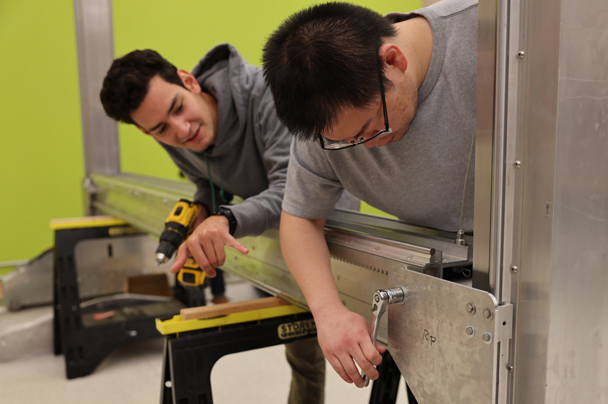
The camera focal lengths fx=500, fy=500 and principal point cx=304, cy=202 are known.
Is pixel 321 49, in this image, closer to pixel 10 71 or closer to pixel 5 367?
pixel 5 367

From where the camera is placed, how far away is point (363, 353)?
0.75 meters

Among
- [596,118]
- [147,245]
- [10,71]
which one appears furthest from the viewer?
[10,71]

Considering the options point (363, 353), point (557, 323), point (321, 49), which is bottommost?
point (363, 353)

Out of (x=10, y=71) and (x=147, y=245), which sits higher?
(x=10, y=71)

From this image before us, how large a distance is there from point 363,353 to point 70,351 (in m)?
2.13

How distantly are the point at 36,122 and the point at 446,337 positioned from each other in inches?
148

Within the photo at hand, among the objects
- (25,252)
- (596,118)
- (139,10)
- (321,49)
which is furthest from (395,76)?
(25,252)

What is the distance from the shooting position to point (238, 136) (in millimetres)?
1589

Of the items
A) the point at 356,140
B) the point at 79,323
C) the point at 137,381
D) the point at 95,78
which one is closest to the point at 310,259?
the point at 356,140

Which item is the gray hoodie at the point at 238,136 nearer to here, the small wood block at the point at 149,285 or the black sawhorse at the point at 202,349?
the black sawhorse at the point at 202,349

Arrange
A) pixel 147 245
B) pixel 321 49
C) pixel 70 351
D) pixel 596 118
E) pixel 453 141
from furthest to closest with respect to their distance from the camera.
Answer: pixel 147 245
pixel 70 351
pixel 453 141
pixel 321 49
pixel 596 118

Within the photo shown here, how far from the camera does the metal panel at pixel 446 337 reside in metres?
0.58

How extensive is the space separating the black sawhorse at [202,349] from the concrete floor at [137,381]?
104 centimetres

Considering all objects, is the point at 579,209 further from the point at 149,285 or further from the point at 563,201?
the point at 149,285
